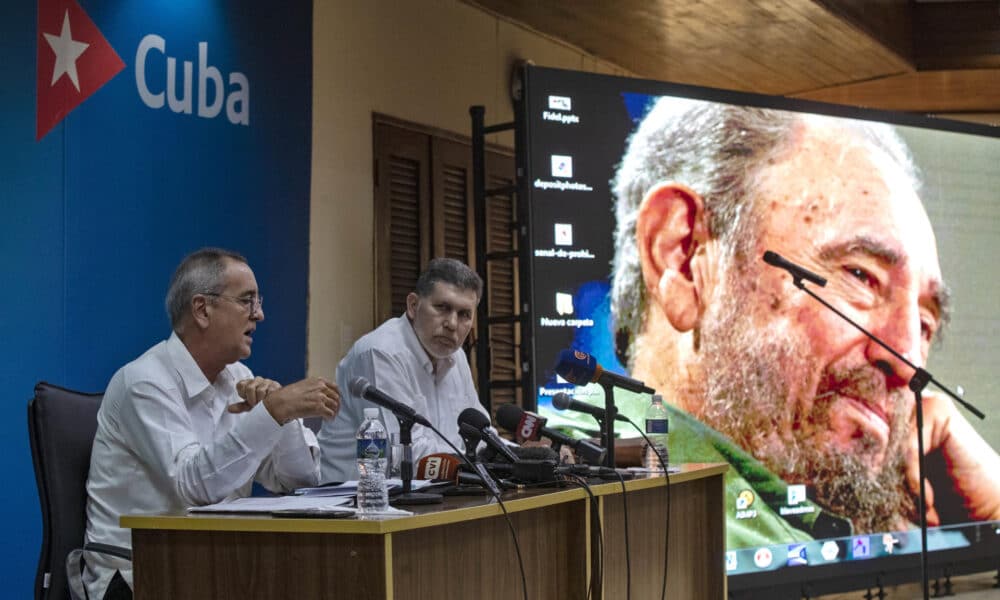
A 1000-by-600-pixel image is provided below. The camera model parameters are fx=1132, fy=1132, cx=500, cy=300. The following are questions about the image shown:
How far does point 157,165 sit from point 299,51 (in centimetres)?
99

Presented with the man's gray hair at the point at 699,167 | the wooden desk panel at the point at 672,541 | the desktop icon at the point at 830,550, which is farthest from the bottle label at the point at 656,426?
the desktop icon at the point at 830,550

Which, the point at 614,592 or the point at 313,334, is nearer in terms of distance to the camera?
the point at 614,592

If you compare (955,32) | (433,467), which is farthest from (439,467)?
(955,32)

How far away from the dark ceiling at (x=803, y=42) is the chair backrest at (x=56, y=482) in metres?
4.17

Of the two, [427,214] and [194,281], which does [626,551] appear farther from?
[427,214]

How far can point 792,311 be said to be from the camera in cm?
531

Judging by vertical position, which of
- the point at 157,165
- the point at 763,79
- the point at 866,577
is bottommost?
the point at 866,577

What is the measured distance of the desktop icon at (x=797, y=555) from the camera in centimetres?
518

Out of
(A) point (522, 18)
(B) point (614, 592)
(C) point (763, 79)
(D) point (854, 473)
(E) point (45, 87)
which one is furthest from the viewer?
(C) point (763, 79)

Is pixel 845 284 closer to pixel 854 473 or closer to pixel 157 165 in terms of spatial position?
pixel 854 473

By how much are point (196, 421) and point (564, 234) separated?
246 cm

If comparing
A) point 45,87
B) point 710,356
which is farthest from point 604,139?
point 45,87

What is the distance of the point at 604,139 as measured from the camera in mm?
4914

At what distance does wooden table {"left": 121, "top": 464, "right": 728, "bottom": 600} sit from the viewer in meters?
1.81
